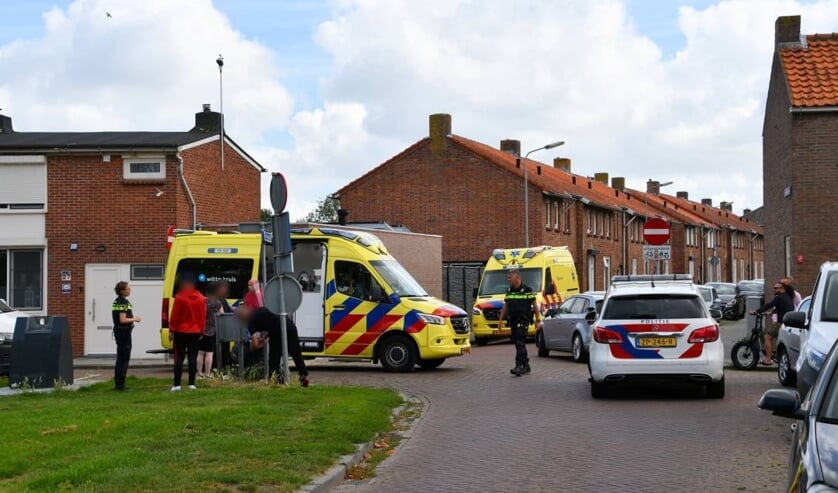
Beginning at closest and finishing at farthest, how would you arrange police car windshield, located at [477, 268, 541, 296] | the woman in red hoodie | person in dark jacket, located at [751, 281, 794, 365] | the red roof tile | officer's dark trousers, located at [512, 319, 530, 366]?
the woman in red hoodie < officer's dark trousers, located at [512, 319, 530, 366] < person in dark jacket, located at [751, 281, 794, 365] < the red roof tile < police car windshield, located at [477, 268, 541, 296]

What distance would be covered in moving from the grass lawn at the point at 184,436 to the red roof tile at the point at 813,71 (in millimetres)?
14345

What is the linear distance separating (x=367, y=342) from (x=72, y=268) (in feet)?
36.6

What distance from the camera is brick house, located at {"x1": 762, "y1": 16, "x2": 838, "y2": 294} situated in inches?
1033

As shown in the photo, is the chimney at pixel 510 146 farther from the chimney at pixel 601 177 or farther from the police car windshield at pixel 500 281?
the police car windshield at pixel 500 281

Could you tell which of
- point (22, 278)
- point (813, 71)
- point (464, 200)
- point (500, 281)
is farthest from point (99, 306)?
point (464, 200)

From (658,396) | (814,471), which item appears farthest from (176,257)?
(814,471)

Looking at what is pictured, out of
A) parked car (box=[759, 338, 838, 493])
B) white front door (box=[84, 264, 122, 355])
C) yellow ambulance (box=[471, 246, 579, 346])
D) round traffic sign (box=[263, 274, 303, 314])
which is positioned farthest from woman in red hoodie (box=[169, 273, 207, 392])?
yellow ambulance (box=[471, 246, 579, 346])

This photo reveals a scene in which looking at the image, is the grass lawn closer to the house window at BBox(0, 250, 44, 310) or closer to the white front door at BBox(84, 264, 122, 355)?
the white front door at BBox(84, 264, 122, 355)

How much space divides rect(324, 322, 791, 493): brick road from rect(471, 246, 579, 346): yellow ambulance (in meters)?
13.8

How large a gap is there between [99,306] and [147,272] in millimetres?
1507

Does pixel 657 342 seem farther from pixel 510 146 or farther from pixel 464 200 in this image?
pixel 510 146

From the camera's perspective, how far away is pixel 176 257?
23109 mm

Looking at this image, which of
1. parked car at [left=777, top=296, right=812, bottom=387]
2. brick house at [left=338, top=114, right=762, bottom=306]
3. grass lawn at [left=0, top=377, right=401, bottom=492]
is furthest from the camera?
brick house at [left=338, top=114, right=762, bottom=306]

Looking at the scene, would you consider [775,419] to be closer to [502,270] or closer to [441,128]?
[502,270]
